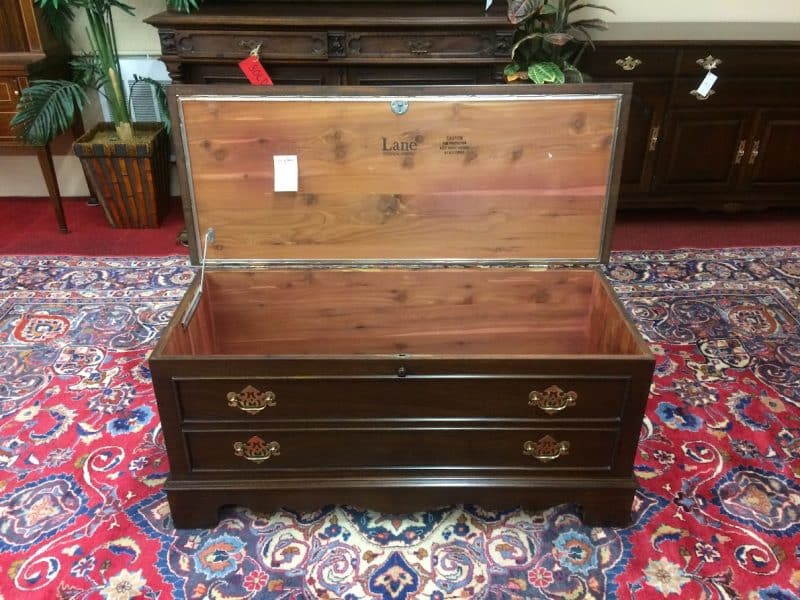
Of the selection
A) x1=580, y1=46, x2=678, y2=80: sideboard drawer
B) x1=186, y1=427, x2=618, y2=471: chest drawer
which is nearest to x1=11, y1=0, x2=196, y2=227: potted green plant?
x1=580, y1=46, x2=678, y2=80: sideboard drawer

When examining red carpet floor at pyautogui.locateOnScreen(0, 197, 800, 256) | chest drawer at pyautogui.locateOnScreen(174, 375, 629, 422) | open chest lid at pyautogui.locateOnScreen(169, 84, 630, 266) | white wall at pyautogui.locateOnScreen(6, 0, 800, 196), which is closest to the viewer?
chest drawer at pyautogui.locateOnScreen(174, 375, 629, 422)

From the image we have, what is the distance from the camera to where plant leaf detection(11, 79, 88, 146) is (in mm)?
2617

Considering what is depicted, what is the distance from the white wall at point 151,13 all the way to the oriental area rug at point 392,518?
1.30m

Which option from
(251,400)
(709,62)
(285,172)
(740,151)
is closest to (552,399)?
(251,400)

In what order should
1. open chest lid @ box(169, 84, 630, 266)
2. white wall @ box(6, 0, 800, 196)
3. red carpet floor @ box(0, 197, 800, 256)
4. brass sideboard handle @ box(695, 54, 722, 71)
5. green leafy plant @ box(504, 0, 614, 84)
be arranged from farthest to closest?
white wall @ box(6, 0, 800, 196) → red carpet floor @ box(0, 197, 800, 256) → brass sideboard handle @ box(695, 54, 722, 71) → green leafy plant @ box(504, 0, 614, 84) → open chest lid @ box(169, 84, 630, 266)

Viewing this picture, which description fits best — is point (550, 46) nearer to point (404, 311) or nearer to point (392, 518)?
point (404, 311)

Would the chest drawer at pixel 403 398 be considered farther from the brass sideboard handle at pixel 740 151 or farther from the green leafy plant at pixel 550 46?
the brass sideboard handle at pixel 740 151

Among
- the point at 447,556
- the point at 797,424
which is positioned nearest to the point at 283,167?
the point at 447,556

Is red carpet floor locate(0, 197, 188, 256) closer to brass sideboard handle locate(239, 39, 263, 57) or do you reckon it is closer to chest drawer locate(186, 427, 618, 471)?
brass sideboard handle locate(239, 39, 263, 57)

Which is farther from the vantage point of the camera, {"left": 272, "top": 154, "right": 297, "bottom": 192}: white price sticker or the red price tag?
the red price tag

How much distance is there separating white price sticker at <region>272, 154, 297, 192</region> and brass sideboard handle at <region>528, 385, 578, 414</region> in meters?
0.75

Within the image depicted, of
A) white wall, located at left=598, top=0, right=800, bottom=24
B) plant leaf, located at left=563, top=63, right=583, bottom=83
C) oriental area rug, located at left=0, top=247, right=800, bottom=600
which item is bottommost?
oriental area rug, located at left=0, top=247, right=800, bottom=600

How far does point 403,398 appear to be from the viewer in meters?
1.34

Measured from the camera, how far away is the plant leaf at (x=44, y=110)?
262cm
